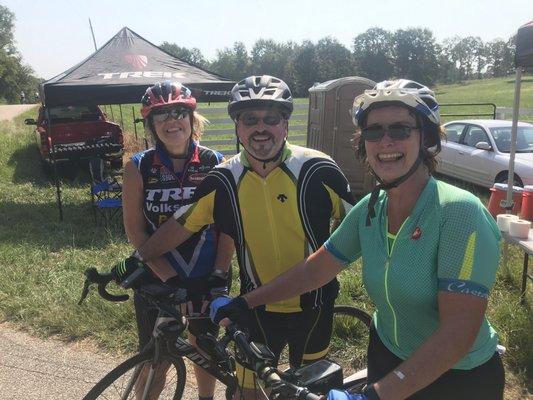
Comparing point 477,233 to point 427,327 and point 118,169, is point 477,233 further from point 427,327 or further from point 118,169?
point 118,169

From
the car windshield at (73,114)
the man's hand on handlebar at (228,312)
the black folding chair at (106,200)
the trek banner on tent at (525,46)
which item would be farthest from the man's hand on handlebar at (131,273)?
the car windshield at (73,114)

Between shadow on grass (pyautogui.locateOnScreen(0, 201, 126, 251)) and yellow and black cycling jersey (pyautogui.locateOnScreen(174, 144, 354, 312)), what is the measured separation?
477 centimetres

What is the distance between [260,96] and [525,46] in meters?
3.32

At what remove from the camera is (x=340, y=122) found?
912cm

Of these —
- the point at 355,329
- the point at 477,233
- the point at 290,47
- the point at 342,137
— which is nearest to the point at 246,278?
the point at 477,233

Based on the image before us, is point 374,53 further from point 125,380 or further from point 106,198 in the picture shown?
point 125,380

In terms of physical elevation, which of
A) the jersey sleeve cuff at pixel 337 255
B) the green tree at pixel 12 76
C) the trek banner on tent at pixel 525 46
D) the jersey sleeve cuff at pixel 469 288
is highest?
the green tree at pixel 12 76

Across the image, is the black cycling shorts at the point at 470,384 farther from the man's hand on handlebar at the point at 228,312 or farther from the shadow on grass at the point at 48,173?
the shadow on grass at the point at 48,173

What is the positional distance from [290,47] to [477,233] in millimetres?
107541

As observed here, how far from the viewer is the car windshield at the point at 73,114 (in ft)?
39.4

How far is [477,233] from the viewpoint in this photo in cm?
139

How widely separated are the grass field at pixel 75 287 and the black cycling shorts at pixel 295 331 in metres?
1.66

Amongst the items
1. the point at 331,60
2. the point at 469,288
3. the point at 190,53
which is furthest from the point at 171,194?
the point at 190,53

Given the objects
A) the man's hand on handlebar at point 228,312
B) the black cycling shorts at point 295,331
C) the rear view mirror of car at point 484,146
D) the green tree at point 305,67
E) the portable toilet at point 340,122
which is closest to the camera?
the man's hand on handlebar at point 228,312
